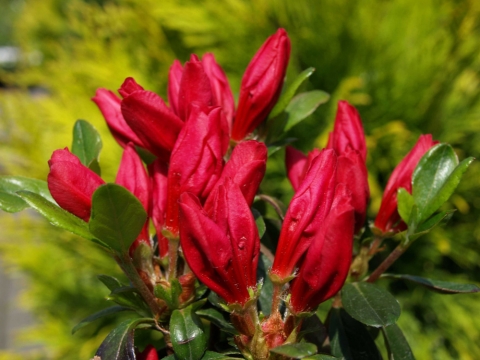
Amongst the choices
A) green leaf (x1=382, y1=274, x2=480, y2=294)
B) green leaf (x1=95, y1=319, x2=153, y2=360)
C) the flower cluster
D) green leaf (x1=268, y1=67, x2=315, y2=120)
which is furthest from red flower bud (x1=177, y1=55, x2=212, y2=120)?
green leaf (x1=382, y1=274, x2=480, y2=294)

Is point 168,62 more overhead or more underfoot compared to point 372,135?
more overhead

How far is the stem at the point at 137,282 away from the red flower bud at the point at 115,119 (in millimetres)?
153

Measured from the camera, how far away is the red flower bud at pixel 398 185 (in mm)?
623

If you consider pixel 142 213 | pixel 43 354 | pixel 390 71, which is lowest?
pixel 43 354

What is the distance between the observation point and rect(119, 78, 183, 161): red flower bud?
0.53 metres

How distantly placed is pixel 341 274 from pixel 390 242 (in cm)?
70

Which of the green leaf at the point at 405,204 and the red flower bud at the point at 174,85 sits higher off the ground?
the red flower bud at the point at 174,85

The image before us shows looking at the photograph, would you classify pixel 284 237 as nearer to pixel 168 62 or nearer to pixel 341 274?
pixel 341 274

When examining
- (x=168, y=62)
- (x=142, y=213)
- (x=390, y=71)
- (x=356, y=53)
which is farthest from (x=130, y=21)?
(x=142, y=213)

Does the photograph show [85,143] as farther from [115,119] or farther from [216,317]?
[216,317]

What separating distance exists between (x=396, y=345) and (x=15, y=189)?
459 mm

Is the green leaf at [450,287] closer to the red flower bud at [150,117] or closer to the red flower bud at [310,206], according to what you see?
the red flower bud at [310,206]

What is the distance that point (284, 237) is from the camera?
49 cm

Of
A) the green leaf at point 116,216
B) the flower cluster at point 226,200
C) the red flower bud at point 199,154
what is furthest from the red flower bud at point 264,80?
the green leaf at point 116,216
